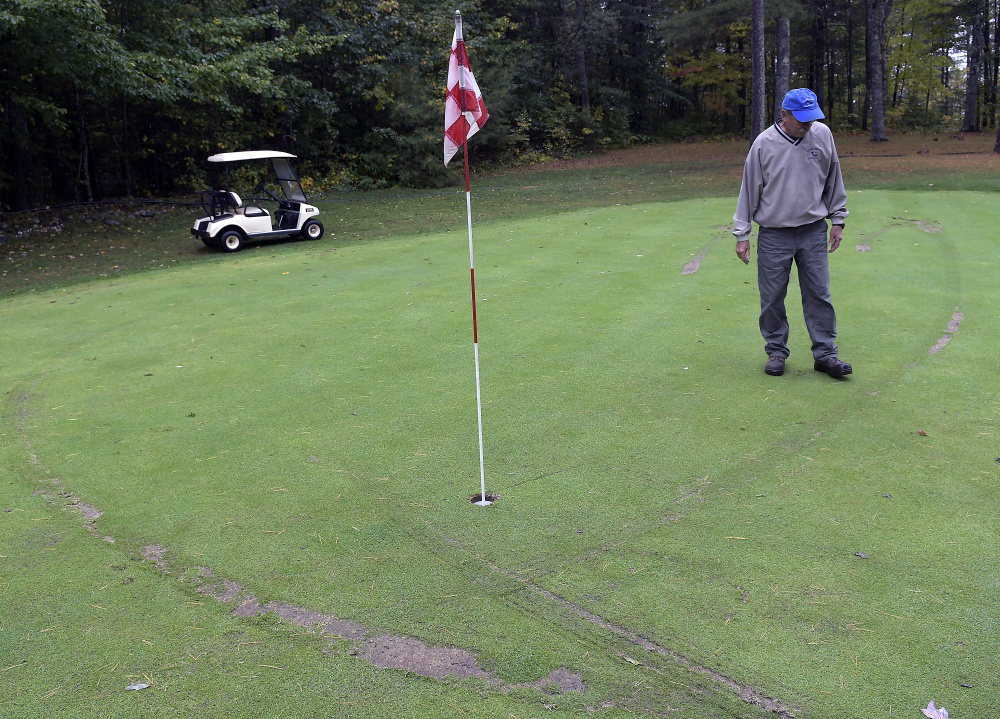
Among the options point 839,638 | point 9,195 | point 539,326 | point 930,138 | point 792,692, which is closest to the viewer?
point 792,692

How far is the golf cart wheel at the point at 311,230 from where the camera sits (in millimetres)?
15508

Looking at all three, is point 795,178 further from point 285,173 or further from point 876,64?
point 876,64

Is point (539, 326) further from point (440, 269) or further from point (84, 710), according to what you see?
point (84, 710)

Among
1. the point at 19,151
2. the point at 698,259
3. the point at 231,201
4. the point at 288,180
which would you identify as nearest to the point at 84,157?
the point at 19,151

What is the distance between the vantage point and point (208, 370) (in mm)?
6844

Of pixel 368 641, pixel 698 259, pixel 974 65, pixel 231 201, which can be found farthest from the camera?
pixel 974 65

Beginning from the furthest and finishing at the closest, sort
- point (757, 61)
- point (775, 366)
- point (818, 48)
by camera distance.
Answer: point (818, 48), point (757, 61), point (775, 366)

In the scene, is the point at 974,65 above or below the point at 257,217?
above

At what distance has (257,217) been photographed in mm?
14898

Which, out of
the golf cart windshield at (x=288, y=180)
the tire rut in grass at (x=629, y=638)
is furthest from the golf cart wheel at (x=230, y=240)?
the tire rut in grass at (x=629, y=638)

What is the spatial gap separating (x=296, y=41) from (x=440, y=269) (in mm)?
14300

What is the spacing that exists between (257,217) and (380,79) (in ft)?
39.2

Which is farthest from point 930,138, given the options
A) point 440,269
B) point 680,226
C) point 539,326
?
point 539,326

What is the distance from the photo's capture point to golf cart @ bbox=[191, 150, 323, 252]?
14680 mm
